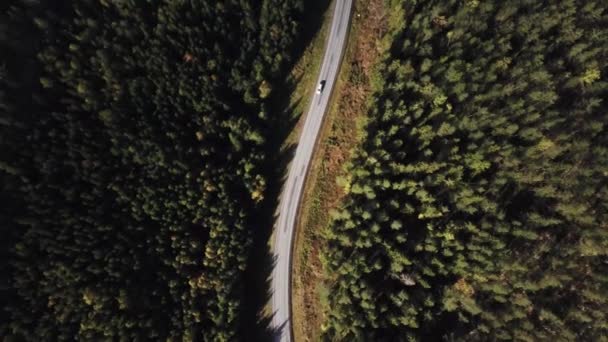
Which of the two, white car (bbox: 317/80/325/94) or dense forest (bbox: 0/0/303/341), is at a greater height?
white car (bbox: 317/80/325/94)

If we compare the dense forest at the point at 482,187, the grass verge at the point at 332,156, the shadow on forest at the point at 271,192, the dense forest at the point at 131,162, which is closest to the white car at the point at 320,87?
the grass verge at the point at 332,156

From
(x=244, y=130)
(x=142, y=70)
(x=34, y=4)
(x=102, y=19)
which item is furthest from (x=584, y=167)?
(x=34, y=4)

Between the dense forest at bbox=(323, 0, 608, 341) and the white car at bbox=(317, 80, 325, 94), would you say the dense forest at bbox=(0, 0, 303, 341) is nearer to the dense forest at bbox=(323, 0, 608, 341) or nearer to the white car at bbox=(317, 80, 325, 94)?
the white car at bbox=(317, 80, 325, 94)

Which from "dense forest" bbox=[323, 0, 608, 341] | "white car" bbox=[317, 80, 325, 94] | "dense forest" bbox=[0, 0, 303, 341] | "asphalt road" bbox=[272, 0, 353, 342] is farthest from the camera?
"white car" bbox=[317, 80, 325, 94]

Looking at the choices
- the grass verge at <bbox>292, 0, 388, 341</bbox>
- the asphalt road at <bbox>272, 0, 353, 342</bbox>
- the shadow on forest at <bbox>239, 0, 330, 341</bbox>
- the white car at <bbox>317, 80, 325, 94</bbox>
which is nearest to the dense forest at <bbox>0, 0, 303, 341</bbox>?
the shadow on forest at <bbox>239, 0, 330, 341</bbox>

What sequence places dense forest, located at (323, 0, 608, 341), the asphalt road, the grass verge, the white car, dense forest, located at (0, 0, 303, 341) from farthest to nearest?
the white car, the asphalt road, the grass verge, dense forest, located at (0, 0, 303, 341), dense forest, located at (323, 0, 608, 341)

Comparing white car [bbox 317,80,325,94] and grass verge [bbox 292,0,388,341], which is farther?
white car [bbox 317,80,325,94]

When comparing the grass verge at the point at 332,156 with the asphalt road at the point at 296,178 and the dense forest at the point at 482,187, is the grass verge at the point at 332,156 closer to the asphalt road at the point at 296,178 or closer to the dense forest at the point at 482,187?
the asphalt road at the point at 296,178
